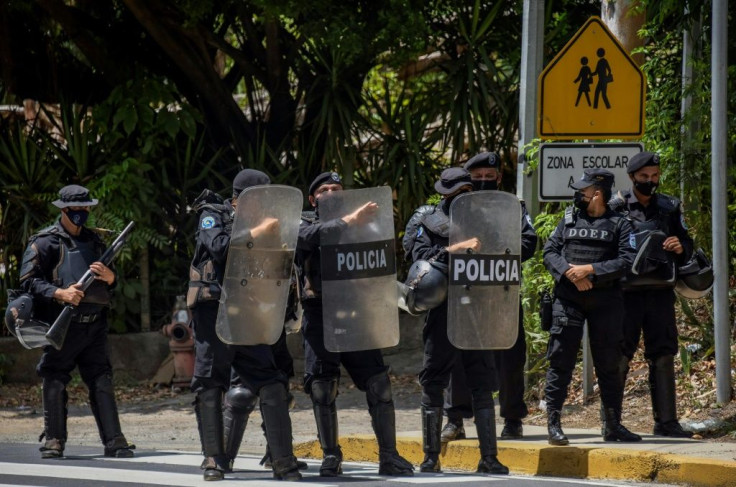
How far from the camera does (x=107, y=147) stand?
14.1m

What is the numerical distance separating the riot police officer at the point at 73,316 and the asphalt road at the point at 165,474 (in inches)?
7.5

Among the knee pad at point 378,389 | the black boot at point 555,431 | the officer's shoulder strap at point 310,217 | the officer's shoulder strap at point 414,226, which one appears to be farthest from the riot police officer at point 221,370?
the black boot at point 555,431

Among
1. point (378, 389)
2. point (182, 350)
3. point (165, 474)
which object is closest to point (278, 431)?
point (378, 389)

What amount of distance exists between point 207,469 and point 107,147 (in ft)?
23.6

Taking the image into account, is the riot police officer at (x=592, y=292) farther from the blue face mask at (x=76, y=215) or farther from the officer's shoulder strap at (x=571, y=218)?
the blue face mask at (x=76, y=215)

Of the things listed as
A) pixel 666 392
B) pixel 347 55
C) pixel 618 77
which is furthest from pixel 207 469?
pixel 347 55

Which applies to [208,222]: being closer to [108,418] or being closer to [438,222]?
[438,222]

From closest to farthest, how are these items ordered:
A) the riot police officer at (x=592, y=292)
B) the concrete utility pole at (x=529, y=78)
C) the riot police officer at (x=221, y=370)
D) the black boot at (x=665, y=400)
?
the riot police officer at (x=221, y=370) → the riot police officer at (x=592, y=292) → the black boot at (x=665, y=400) → the concrete utility pole at (x=529, y=78)

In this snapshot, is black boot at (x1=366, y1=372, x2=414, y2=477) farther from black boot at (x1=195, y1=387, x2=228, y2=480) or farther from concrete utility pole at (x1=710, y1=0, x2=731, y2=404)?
concrete utility pole at (x1=710, y1=0, x2=731, y2=404)

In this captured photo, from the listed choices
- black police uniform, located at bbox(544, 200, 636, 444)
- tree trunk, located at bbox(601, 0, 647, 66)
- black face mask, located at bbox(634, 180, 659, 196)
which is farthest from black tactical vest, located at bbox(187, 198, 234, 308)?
tree trunk, located at bbox(601, 0, 647, 66)

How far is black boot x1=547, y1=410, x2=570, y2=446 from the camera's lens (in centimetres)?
833

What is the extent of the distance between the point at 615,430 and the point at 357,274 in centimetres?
212

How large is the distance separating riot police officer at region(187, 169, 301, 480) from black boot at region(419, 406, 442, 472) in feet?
2.99

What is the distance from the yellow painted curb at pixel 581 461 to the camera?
24.6 ft
